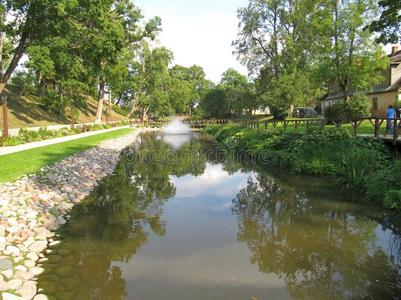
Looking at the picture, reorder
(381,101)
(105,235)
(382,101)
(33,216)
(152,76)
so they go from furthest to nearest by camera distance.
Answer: (152,76)
(381,101)
(382,101)
(33,216)
(105,235)

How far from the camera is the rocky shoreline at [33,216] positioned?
6438 millimetres

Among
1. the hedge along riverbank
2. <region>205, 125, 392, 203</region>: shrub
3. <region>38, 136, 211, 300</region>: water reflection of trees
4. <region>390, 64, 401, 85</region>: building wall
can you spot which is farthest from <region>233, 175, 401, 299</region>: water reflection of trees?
<region>390, 64, 401, 85</region>: building wall

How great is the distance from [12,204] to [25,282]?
3931 mm

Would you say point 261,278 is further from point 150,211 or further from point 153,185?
point 153,185

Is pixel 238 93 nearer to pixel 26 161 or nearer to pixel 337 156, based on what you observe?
pixel 337 156

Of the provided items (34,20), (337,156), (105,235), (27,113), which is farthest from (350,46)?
(27,113)

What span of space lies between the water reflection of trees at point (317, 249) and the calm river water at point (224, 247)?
23 millimetres

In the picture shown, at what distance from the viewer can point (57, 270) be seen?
7.02 meters

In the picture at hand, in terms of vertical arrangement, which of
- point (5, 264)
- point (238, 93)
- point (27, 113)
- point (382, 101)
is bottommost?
point (5, 264)

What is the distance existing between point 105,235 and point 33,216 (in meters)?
1.98

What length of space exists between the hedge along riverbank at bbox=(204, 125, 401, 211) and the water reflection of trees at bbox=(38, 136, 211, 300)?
6814 mm

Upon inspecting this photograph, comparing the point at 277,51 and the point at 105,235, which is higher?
the point at 277,51

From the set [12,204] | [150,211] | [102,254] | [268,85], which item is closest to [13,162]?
[12,204]

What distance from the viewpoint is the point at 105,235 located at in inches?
361
